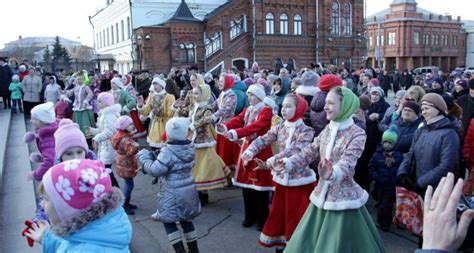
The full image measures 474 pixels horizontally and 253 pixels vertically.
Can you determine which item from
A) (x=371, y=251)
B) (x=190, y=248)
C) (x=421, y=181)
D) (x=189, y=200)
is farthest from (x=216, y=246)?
(x=421, y=181)

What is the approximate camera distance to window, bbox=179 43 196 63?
32575mm

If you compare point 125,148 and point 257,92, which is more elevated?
point 257,92

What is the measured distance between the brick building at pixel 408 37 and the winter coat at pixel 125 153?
175 feet

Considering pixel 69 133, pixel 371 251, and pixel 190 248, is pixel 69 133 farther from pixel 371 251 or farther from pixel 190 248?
pixel 371 251

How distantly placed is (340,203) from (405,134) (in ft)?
7.26

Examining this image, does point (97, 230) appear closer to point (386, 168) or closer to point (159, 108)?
point (386, 168)

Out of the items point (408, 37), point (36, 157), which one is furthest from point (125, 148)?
point (408, 37)

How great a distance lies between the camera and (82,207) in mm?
2385

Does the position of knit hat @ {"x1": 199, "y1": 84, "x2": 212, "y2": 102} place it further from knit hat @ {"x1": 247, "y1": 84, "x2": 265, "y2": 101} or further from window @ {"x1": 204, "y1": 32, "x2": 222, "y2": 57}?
window @ {"x1": 204, "y1": 32, "x2": 222, "y2": 57}

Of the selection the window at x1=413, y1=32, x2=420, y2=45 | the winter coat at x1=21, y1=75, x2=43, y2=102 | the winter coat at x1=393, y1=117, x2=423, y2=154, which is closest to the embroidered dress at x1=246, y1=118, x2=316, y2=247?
the winter coat at x1=393, y1=117, x2=423, y2=154

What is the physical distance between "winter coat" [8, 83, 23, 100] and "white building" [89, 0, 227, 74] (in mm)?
18550

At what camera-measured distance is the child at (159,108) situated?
8688 mm

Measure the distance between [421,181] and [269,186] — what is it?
1.81 m

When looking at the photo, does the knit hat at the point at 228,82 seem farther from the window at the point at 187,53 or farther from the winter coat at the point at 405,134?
the window at the point at 187,53
